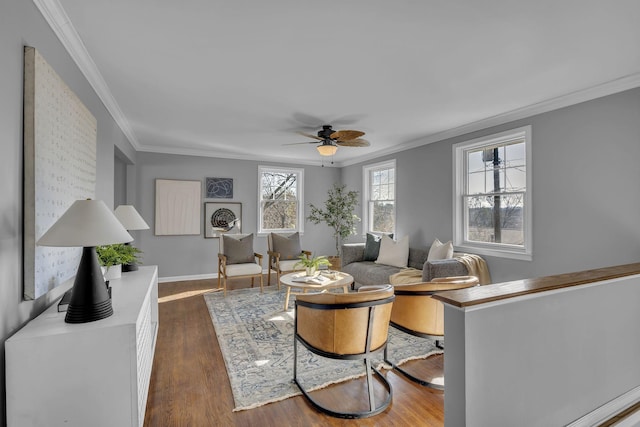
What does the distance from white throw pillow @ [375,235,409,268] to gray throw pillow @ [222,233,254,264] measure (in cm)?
217

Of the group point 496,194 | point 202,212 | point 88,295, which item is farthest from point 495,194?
point 202,212

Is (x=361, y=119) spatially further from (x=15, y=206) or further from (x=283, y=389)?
(x=15, y=206)

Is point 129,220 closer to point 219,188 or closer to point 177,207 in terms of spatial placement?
point 177,207

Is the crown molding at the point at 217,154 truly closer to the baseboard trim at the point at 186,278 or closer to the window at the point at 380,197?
the window at the point at 380,197

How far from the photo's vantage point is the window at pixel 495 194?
3.77 m

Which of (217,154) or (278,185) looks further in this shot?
(278,185)

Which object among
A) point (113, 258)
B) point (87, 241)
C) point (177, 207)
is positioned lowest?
point (113, 258)

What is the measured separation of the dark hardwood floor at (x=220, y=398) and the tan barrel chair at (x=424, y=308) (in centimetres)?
24

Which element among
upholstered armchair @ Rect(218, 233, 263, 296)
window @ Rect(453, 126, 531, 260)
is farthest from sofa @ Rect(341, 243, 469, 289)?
upholstered armchair @ Rect(218, 233, 263, 296)

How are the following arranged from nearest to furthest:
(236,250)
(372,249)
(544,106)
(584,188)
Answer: (584,188) < (544,106) < (236,250) < (372,249)

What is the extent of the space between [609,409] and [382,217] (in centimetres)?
441

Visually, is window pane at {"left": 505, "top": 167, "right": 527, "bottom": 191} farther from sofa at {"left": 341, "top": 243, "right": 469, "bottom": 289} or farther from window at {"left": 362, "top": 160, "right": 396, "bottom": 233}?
window at {"left": 362, "top": 160, "right": 396, "bottom": 233}

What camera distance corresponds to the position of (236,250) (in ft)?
17.3

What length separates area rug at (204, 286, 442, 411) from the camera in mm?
2367
